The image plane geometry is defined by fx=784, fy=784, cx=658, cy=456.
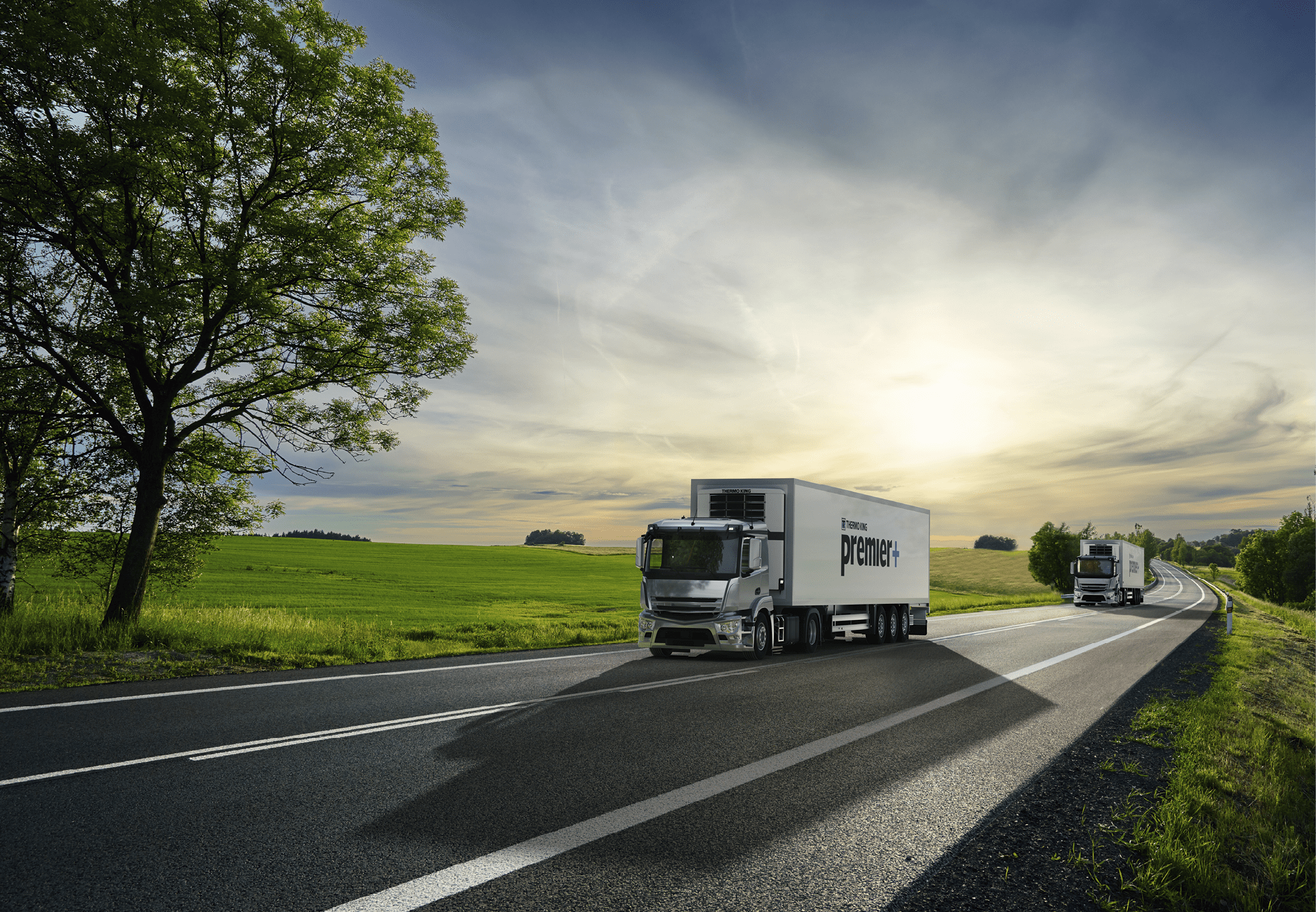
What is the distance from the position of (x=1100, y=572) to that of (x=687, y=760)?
45.0 metres

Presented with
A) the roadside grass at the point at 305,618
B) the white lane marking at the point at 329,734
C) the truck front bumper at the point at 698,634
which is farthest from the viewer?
the truck front bumper at the point at 698,634

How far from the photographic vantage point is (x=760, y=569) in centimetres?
1564

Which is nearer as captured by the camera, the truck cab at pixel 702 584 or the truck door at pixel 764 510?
the truck cab at pixel 702 584

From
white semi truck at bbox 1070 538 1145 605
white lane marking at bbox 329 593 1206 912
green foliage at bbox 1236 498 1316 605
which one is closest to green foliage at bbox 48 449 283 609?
white lane marking at bbox 329 593 1206 912

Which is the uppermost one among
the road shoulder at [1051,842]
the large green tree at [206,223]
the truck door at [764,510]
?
the large green tree at [206,223]

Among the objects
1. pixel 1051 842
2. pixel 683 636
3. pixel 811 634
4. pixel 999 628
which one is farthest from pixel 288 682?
pixel 999 628

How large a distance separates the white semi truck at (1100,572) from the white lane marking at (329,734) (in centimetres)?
4190

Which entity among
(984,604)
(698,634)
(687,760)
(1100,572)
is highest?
(1100,572)

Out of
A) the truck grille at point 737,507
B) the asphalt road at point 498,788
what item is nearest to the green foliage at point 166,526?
the asphalt road at point 498,788

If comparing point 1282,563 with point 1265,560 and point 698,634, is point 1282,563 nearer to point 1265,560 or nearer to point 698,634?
point 1265,560

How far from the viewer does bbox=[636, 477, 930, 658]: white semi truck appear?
1483 centimetres

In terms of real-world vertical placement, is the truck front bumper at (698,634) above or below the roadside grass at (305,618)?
above

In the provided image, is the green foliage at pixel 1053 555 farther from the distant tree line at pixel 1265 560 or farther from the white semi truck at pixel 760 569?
the white semi truck at pixel 760 569

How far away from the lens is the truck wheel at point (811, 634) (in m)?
17.2
